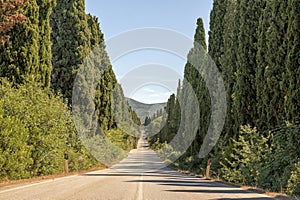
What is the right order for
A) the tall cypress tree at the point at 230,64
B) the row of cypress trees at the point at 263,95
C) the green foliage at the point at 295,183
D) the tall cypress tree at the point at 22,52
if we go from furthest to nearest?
the tall cypress tree at the point at 230,64
the tall cypress tree at the point at 22,52
the row of cypress trees at the point at 263,95
the green foliage at the point at 295,183

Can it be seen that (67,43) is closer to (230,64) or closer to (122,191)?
(230,64)

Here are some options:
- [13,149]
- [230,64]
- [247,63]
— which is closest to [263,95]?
[247,63]

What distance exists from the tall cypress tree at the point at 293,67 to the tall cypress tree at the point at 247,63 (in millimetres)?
5354

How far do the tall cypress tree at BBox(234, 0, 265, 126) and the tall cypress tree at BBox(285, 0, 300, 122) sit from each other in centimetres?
535

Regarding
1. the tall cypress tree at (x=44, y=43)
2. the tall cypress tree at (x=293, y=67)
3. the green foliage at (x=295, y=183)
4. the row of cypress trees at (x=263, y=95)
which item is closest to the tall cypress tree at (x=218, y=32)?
the row of cypress trees at (x=263, y=95)

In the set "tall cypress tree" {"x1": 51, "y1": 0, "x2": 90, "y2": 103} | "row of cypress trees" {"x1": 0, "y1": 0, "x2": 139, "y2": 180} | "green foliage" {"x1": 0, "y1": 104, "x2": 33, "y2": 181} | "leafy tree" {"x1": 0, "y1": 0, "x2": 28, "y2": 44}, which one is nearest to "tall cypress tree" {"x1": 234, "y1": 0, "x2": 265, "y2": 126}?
"row of cypress trees" {"x1": 0, "y1": 0, "x2": 139, "y2": 180}

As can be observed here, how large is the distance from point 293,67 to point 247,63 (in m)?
6.45

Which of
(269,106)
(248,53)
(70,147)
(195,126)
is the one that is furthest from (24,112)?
(195,126)

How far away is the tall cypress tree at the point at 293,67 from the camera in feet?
46.8

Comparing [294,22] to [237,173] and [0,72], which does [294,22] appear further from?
[0,72]

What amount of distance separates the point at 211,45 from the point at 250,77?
10.8 meters

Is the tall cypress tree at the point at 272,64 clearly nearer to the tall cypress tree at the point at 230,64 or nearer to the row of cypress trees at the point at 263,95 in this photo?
the row of cypress trees at the point at 263,95

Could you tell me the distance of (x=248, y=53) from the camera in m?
21.1

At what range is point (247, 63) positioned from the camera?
830 inches
